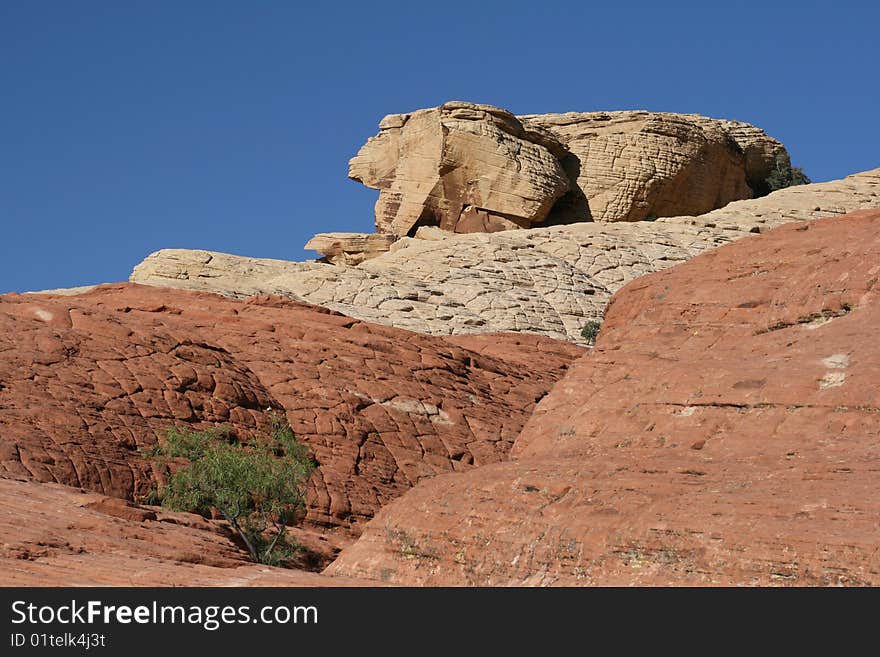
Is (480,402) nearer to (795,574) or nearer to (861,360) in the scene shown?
(861,360)

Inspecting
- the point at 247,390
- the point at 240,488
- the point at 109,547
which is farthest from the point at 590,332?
the point at 109,547

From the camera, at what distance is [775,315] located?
56.2 feet

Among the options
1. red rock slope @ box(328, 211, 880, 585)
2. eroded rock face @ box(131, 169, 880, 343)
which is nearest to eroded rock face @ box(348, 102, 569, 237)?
eroded rock face @ box(131, 169, 880, 343)

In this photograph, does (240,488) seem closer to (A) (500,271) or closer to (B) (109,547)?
(B) (109,547)

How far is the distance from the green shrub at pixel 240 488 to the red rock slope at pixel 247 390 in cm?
66

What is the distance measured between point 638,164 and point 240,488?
4768cm

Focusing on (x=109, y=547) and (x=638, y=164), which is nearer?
(x=109, y=547)

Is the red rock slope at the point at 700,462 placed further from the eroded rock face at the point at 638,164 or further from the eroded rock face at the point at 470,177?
the eroded rock face at the point at 638,164

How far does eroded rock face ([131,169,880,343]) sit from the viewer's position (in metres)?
45.2

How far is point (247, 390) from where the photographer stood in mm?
27328

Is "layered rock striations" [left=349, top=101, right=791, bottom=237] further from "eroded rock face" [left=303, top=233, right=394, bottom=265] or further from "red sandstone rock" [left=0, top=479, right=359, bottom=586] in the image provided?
"red sandstone rock" [left=0, top=479, right=359, bottom=586]

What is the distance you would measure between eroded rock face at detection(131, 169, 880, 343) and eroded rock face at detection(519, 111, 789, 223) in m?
6.71

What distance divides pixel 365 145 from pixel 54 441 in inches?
1907

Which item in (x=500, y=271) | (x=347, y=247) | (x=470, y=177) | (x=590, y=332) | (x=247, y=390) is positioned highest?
(x=470, y=177)
